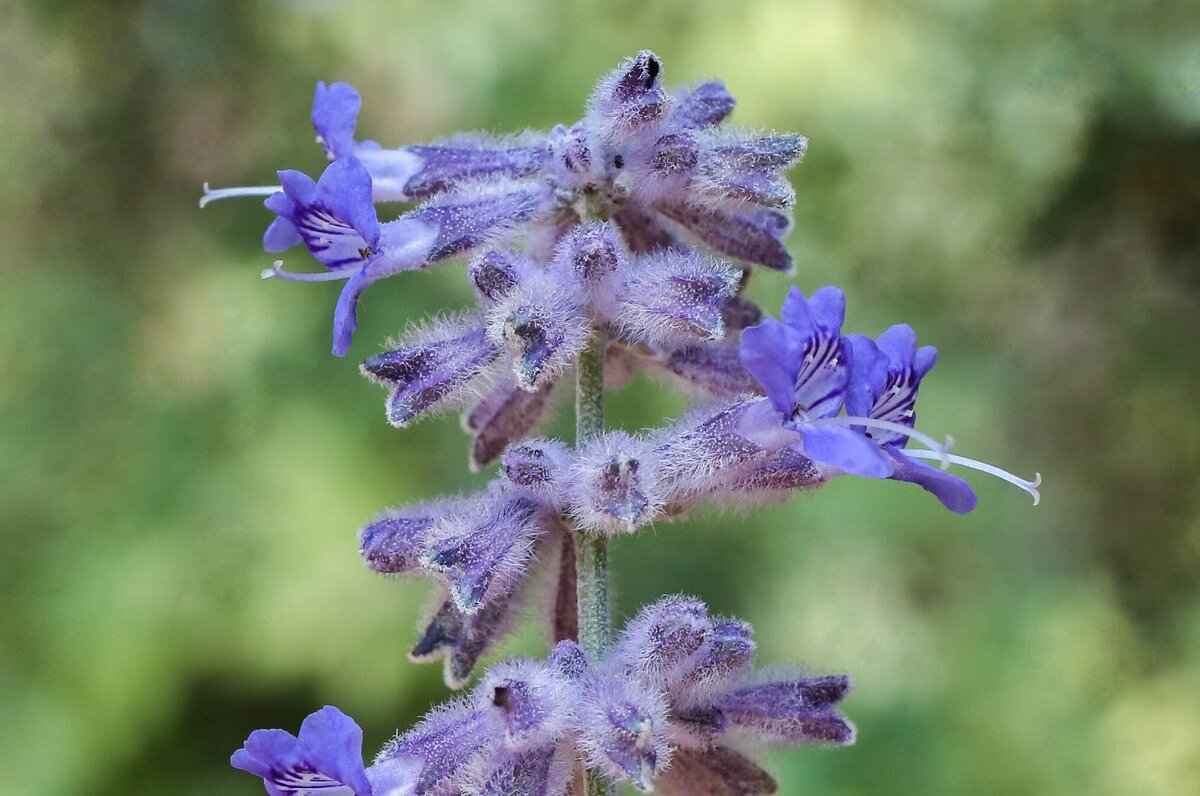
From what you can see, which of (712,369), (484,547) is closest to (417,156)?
(712,369)

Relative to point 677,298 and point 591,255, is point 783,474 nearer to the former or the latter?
point 677,298

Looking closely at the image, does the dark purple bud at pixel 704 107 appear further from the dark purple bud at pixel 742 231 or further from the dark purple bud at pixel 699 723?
the dark purple bud at pixel 699 723

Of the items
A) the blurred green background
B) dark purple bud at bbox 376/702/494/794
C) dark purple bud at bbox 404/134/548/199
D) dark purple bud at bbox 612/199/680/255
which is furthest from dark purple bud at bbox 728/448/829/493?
the blurred green background

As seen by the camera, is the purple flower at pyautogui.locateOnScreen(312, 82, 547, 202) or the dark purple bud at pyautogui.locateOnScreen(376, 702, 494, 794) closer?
the dark purple bud at pyautogui.locateOnScreen(376, 702, 494, 794)

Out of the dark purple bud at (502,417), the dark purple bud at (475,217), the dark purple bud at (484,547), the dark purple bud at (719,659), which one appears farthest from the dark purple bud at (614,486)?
the dark purple bud at (475,217)

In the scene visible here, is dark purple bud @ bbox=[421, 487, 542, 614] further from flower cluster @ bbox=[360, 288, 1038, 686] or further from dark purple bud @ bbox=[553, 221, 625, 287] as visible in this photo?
dark purple bud @ bbox=[553, 221, 625, 287]

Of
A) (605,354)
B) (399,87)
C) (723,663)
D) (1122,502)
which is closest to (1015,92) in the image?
(1122,502)
